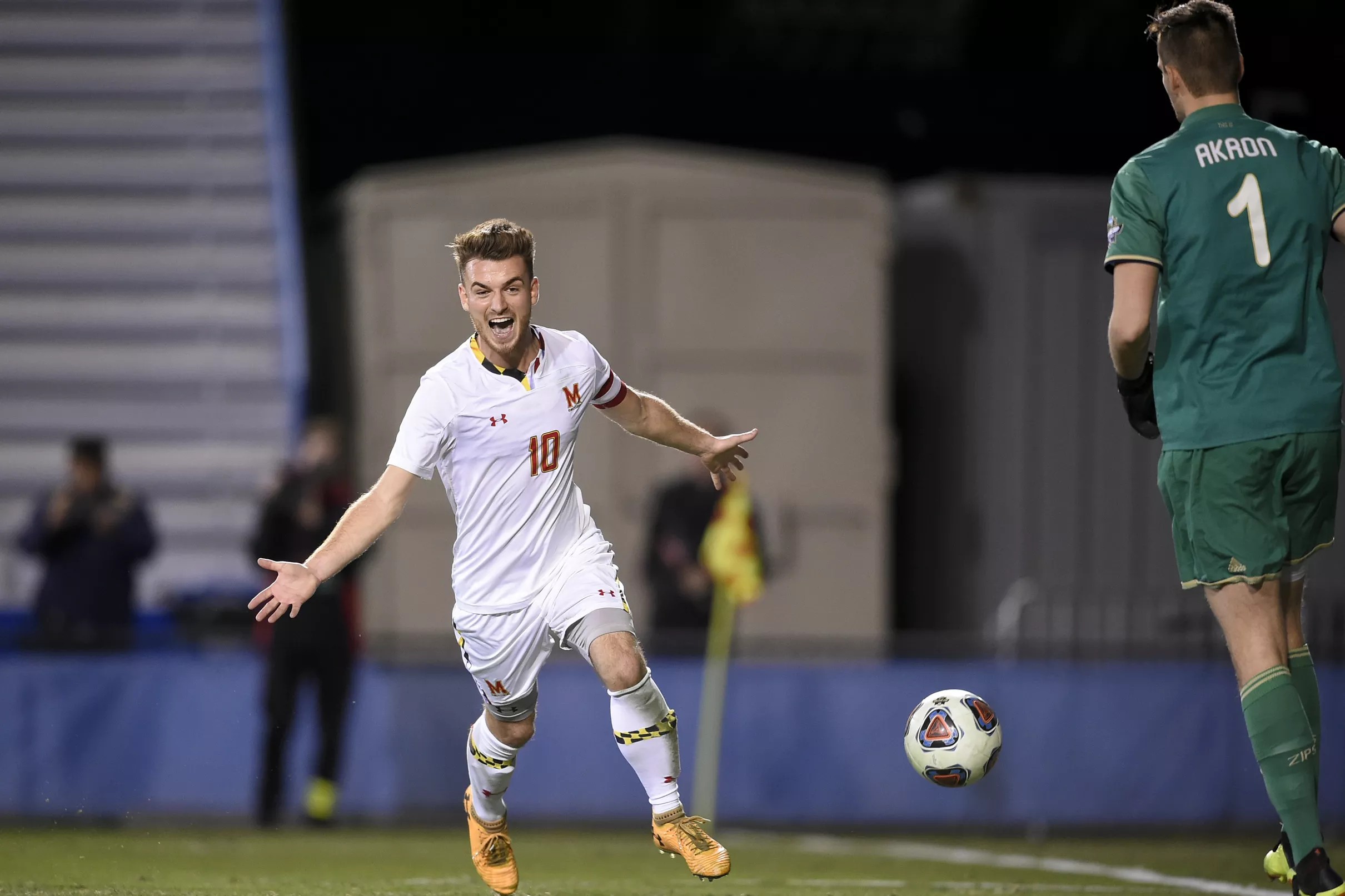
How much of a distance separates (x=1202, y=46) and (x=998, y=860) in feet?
15.6

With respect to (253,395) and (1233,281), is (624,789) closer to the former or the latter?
(253,395)

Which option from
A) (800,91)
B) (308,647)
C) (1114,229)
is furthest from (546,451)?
(800,91)

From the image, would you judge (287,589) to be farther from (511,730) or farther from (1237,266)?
(1237,266)

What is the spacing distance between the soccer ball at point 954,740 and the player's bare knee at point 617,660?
1297 millimetres

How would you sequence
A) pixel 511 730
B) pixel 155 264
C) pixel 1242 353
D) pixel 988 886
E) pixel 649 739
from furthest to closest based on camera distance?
pixel 155 264, pixel 988 886, pixel 511 730, pixel 649 739, pixel 1242 353


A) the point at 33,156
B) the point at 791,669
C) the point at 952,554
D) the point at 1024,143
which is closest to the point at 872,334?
the point at 952,554

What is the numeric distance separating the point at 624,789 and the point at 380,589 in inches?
130

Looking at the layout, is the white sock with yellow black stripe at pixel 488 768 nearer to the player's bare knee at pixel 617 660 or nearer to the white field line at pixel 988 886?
the player's bare knee at pixel 617 660

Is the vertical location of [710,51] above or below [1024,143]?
above

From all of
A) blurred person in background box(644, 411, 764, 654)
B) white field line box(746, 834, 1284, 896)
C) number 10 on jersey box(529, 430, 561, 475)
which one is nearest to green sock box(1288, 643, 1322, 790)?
white field line box(746, 834, 1284, 896)

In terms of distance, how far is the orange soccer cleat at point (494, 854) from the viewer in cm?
626

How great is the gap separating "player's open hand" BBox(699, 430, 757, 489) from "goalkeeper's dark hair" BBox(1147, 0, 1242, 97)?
192cm

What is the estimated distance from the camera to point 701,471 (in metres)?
12.0

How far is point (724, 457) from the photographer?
6480 millimetres
